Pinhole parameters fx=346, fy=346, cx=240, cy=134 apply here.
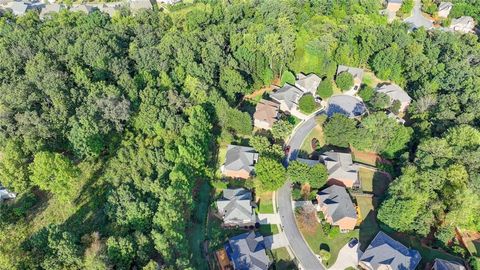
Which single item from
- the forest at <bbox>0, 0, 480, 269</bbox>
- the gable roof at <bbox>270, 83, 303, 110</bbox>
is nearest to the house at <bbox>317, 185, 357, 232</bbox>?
the forest at <bbox>0, 0, 480, 269</bbox>

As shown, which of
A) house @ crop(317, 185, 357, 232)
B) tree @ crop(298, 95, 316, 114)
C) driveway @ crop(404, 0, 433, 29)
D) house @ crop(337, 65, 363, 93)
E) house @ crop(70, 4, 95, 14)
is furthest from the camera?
driveway @ crop(404, 0, 433, 29)

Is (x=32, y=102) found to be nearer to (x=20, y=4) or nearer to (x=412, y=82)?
(x=20, y=4)

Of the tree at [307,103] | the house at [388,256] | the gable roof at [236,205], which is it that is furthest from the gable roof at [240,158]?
the house at [388,256]

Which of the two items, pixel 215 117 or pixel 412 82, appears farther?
pixel 412 82

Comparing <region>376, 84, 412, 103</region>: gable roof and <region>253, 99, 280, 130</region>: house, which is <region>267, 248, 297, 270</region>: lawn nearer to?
<region>253, 99, 280, 130</region>: house

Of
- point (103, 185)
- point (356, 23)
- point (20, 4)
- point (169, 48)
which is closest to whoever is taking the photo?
point (103, 185)

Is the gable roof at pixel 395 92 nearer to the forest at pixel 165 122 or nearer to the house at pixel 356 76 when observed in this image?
the forest at pixel 165 122

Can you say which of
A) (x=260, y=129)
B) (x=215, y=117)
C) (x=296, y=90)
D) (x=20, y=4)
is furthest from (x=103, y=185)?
(x=20, y=4)

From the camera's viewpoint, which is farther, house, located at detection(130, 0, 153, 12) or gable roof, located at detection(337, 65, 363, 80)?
house, located at detection(130, 0, 153, 12)
